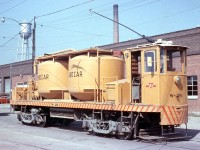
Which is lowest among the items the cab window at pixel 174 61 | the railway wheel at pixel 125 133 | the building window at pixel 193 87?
the railway wheel at pixel 125 133

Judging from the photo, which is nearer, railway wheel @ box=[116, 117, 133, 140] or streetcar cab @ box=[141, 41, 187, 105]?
streetcar cab @ box=[141, 41, 187, 105]

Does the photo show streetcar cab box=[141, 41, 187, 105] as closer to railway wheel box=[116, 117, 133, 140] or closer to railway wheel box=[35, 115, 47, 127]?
railway wheel box=[116, 117, 133, 140]

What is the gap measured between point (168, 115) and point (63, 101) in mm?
6152

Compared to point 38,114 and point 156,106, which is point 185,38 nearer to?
point 38,114

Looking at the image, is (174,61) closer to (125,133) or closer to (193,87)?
(125,133)

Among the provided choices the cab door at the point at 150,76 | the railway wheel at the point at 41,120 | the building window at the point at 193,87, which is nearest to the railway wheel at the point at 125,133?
the cab door at the point at 150,76

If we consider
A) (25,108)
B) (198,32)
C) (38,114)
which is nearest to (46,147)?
(38,114)

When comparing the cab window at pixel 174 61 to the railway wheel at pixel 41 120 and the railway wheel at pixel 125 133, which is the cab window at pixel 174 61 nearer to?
the railway wheel at pixel 125 133

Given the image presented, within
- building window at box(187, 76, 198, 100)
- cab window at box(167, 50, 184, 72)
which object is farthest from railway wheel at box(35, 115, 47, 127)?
building window at box(187, 76, 198, 100)

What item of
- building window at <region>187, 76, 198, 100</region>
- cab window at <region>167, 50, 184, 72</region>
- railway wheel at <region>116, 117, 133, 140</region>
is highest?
cab window at <region>167, 50, 184, 72</region>

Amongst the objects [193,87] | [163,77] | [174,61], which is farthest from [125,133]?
[193,87]

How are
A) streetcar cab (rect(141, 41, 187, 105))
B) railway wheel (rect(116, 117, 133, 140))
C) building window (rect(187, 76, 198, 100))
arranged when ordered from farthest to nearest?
building window (rect(187, 76, 198, 100)), railway wheel (rect(116, 117, 133, 140)), streetcar cab (rect(141, 41, 187, 105))

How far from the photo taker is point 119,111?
14.4 m

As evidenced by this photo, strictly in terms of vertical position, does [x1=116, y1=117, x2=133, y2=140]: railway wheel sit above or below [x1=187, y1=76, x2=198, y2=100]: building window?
below
